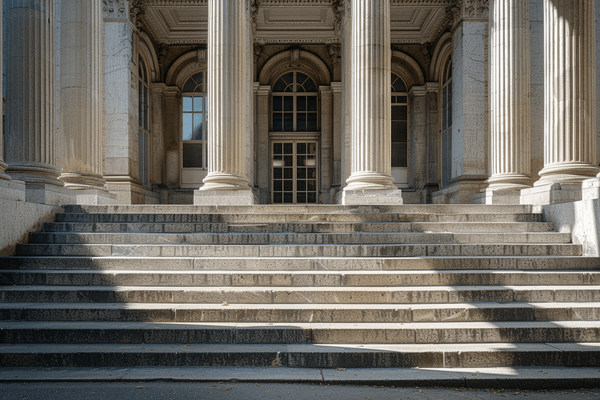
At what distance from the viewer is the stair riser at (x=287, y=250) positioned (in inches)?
300

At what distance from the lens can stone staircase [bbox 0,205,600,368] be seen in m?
5.22

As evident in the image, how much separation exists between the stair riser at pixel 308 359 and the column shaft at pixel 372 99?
6.90 meters

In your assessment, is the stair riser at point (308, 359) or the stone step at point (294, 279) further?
the stone step at point (294, 279)

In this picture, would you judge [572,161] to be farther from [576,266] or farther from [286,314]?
[286,314]

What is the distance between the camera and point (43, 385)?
4672 mm

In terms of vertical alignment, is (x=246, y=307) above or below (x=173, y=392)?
above

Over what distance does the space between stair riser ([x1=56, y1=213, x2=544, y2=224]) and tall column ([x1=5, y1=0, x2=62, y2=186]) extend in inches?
53.9

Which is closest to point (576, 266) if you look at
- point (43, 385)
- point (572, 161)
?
point (572, 161)

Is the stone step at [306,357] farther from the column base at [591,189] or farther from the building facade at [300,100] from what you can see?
the building facade at [300,100]

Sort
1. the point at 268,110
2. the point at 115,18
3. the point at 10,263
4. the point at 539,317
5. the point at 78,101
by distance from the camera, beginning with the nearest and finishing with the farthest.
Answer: the point at 539,317
the point at 10,263
the point at 78,101
the point at 115,18
the point at 268,110

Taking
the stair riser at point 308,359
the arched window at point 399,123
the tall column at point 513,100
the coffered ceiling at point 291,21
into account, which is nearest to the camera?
the stair riser at point 308,359

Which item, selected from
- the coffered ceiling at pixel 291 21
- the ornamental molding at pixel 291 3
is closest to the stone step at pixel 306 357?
the coffered ceiling at pixel 291 21

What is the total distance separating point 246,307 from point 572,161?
806cm

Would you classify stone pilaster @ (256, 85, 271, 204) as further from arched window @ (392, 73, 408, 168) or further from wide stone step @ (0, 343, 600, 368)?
wide stone step @ (0, 343, 600, 368)
